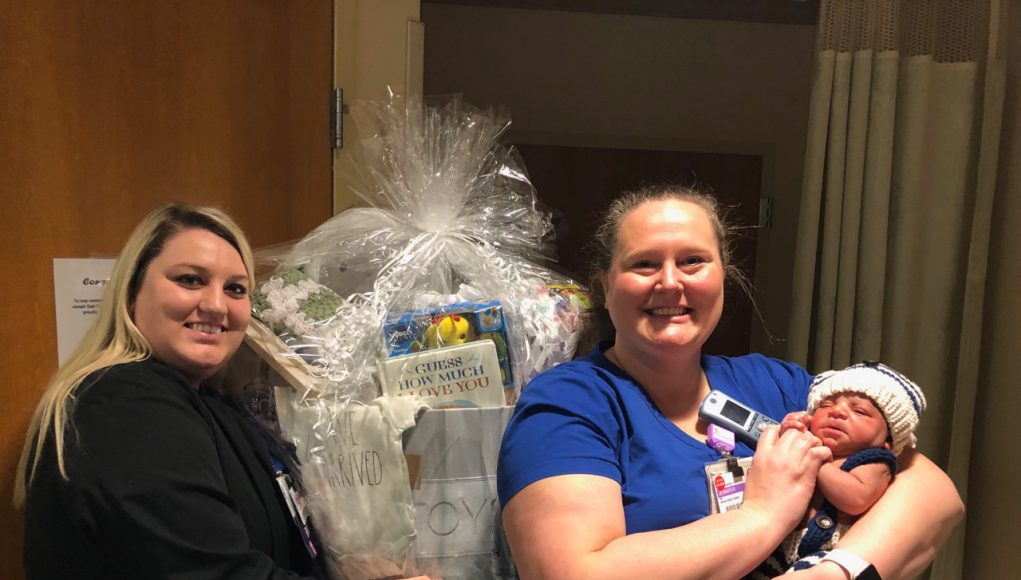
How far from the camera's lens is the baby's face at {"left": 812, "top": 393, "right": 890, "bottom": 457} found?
3.40 ft

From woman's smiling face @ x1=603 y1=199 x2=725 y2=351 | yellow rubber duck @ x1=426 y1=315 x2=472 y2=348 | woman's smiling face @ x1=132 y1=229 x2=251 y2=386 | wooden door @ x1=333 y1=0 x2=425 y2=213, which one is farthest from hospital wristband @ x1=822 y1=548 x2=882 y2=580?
wooden door @ x1=333 y1=0 x2=425 y2=213

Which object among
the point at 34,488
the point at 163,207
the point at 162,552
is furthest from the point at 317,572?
the point at 163,207

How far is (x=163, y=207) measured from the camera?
1126mm

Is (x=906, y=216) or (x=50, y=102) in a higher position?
(x=50, y=102)

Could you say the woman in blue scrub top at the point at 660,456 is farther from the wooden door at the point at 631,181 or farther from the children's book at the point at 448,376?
the wooden door at the point at 631,181

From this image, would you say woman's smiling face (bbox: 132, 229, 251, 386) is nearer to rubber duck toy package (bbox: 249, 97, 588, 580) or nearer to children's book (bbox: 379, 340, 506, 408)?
rubber duck toy package (bbox: 249, 97, 588, 580)

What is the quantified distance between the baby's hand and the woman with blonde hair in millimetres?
773

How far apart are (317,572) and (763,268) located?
196 centimetres

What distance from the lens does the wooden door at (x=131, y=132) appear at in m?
1.14

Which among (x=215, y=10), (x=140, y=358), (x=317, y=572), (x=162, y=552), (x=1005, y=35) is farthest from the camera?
(x=1005, y=35)

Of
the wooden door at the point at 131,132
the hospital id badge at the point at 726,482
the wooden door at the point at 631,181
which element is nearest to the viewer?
the hospital id badge at the point at 726,482

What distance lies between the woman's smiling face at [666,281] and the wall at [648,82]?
1.44 meters

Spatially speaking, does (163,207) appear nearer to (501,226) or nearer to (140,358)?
(140,358)

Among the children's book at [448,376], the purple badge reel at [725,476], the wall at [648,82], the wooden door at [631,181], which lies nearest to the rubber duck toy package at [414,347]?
the children's book at [448,376]
